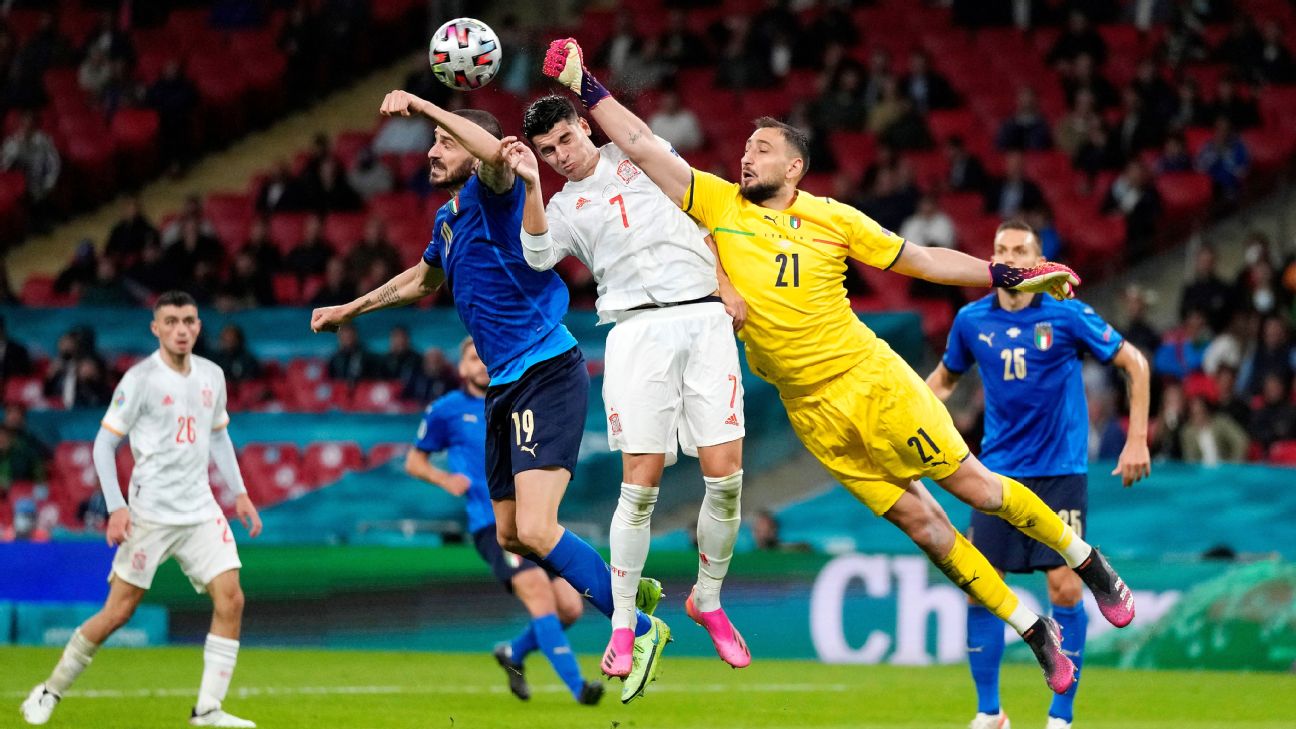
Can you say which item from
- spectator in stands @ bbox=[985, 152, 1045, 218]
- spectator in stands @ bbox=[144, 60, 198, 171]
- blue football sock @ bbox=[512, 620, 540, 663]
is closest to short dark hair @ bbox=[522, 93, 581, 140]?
blue football sock @ bbox=[512, 620, 540, 663]

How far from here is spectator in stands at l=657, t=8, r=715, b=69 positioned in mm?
22453

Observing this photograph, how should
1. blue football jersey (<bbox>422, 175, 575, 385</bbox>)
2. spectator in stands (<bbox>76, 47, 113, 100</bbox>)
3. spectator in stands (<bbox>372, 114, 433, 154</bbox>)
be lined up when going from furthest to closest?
spectator in stands (<bbox>76, 47, 113, 100</bbox>) < spectator in stands (<bbox>372, 114, 433, 154</bbox>) < blue football jersey (<bbox>422, 175, 575, 385</bbox>)

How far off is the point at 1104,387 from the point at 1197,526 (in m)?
2.18

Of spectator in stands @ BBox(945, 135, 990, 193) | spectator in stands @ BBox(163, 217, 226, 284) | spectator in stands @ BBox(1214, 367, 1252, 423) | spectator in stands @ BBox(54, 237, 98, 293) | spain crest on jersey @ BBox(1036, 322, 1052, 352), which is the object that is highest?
spain crest on jersey @ BBox(1036, 322, 1052, 352)

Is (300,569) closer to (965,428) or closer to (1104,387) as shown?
(965,428)

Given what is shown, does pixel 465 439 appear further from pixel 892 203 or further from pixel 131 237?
pixel 131 237

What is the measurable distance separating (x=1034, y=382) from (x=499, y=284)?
11.1 feet

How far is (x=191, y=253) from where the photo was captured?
2095 centimetres

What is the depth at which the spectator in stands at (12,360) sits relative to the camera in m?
19.5

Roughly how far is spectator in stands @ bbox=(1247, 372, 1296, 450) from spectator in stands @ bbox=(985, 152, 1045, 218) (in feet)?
12.1

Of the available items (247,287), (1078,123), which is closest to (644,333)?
(247,287)

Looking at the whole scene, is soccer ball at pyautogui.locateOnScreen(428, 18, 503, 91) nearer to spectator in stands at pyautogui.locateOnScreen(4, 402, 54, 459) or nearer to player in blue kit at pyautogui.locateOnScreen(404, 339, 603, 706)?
player in blue kit at pyautogui.locateOnScreen(404, 339, 603, 706)

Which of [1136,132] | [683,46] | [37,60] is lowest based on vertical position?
[37,60]

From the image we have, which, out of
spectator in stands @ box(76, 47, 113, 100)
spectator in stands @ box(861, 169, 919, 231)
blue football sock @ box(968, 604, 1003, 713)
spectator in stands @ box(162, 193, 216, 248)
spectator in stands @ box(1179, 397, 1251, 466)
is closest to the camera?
blue football sock @ box(968, 604, 1003, 713)
